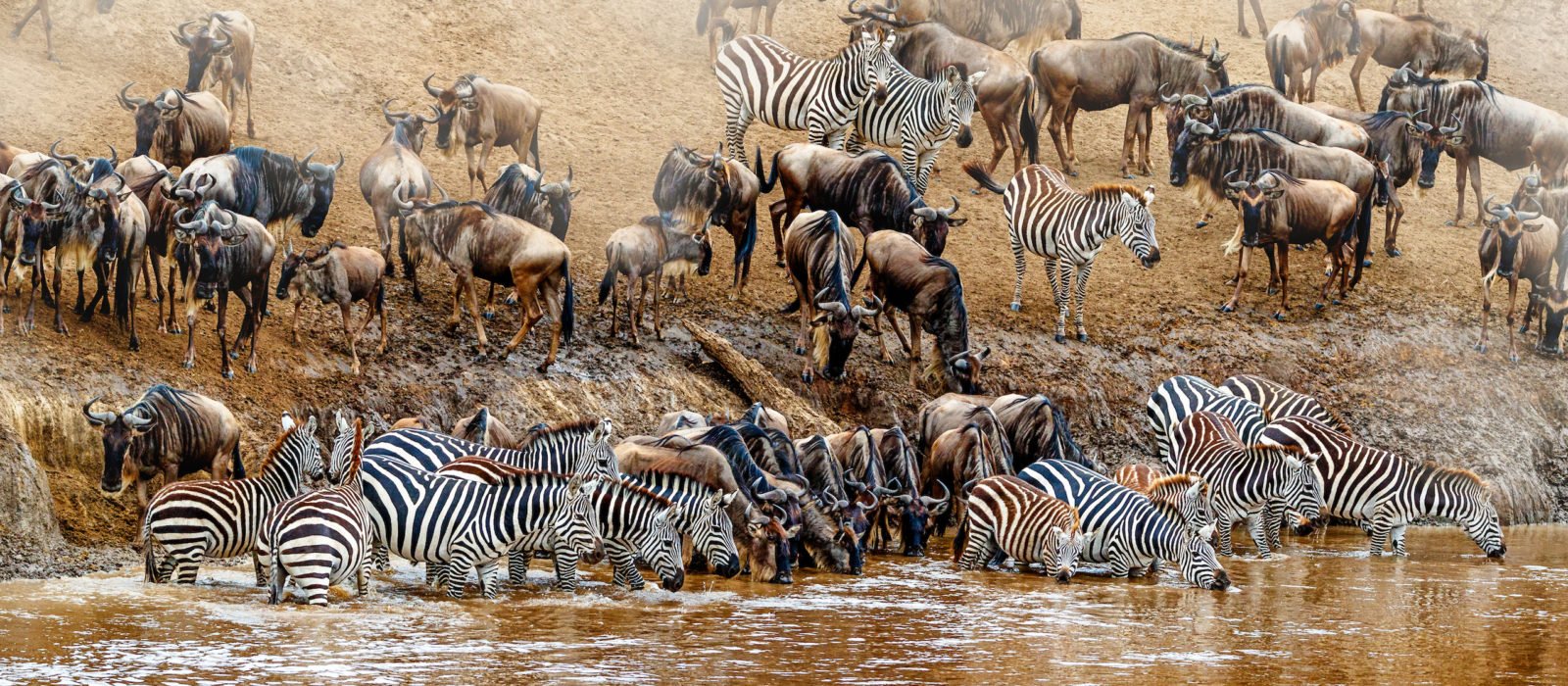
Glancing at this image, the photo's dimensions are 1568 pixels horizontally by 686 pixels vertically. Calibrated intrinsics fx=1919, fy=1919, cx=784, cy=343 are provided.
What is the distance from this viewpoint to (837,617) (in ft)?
36.5

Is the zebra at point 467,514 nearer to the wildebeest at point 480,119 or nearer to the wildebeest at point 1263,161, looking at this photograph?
the wildebeest at point 480,119

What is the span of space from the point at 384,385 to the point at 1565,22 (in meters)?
25.4

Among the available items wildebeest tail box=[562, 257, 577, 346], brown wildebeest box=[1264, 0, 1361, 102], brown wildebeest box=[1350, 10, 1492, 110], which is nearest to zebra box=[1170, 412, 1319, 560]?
wildebeest tail box=[562, 257, 577, 346]

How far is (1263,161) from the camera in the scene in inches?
836

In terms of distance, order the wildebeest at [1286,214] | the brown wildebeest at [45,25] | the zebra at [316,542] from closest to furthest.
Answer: the zebra at [316,542], the wildebeest at [1286,214], the brown wildebeest at [45,25]

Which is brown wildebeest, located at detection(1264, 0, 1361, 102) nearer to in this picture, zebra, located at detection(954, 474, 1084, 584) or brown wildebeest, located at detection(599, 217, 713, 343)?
brown wildebeest, located at detection(599, 217, 713, 343)

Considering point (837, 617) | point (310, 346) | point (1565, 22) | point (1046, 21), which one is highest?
point (1565, 22)

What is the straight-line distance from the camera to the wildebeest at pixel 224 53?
19.8 m

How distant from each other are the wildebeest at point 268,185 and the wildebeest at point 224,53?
3354mm

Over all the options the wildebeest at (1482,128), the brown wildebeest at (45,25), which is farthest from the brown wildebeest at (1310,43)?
the brown wildebeest at (45,25)

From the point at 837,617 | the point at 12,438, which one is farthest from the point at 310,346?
the point at 837,617

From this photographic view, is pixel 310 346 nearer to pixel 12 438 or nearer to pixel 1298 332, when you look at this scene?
pixel 12 438

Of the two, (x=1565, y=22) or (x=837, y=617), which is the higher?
(x=1565, y=22)

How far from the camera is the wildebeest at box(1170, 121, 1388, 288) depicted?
2119 centimetres
